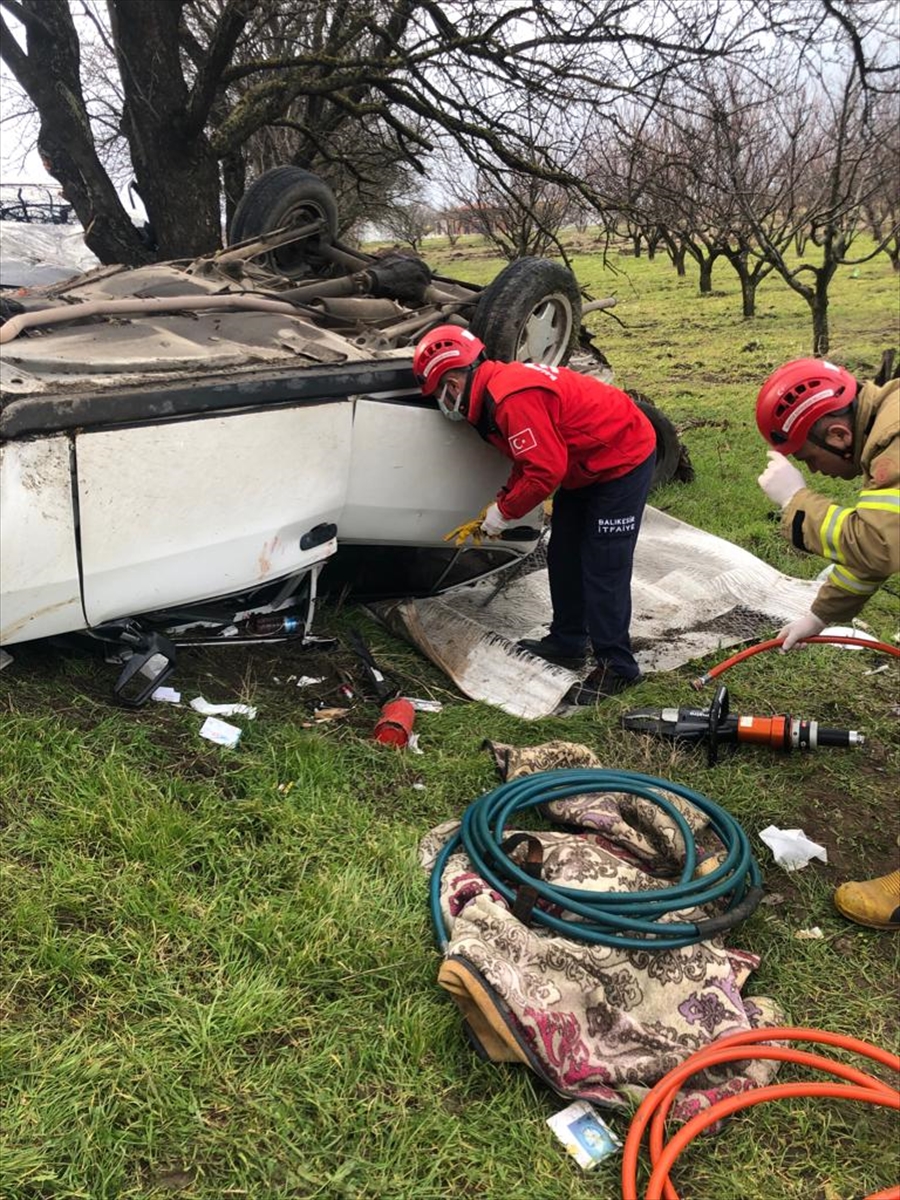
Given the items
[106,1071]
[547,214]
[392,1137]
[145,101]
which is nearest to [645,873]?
[392,1137]

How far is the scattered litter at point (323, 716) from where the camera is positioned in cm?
340

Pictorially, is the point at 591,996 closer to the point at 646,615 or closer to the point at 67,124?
the point at 646,615

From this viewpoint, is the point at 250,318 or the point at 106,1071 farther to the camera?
the point at 250,318

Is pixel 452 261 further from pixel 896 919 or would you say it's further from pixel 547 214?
pixel 896 919

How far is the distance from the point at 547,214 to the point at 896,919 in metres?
7.75

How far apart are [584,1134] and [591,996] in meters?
0.30

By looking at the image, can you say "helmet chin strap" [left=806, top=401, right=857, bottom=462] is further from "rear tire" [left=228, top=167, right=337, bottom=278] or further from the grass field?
"rear tire" [left=228, top=167, right=337, bottom=278]

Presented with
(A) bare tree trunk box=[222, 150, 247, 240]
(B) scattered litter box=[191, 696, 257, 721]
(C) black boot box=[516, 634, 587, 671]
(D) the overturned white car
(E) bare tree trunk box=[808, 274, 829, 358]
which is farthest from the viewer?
(E) bare tree trunk box=[808, 274, 829, 358]

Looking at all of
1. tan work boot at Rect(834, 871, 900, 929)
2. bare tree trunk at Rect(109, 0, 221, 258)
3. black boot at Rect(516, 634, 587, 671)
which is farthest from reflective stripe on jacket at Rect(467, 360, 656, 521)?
bare tree trunk at Rect(109, 0, 221, 258)

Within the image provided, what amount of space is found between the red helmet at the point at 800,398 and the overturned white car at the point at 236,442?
4.58ft

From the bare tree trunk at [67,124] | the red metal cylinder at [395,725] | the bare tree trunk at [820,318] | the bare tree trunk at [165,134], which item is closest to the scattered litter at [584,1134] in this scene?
the red metal cylinder at [395,725]

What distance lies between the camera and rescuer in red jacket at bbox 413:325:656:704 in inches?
143

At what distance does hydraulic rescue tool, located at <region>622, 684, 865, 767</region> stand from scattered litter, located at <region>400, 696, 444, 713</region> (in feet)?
2.84

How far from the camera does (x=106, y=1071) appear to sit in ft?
6.58
